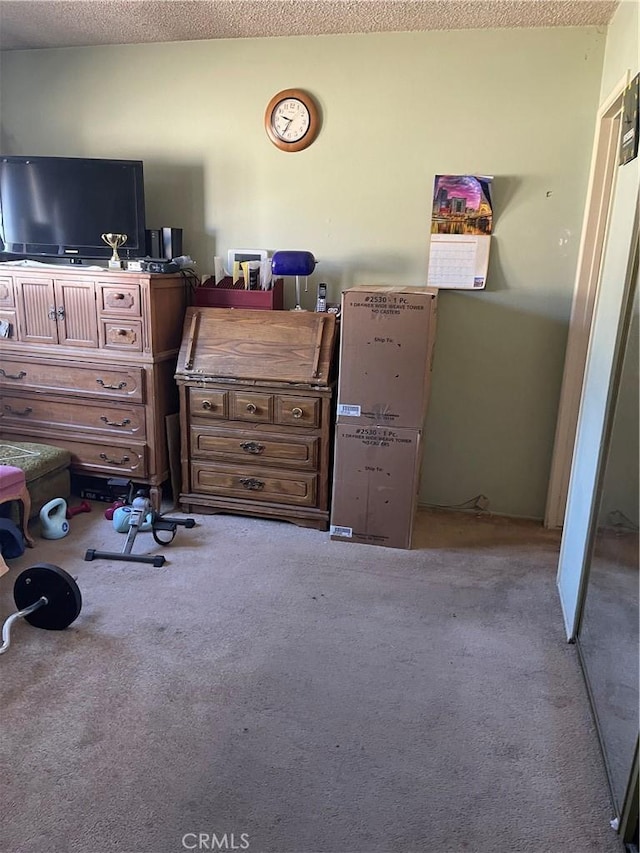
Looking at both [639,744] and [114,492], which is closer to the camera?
[639,744]

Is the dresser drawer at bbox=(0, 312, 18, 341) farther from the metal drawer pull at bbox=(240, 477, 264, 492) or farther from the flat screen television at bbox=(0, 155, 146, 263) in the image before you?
the metal drawer pull at bbox=(240, 477, 264, 492)

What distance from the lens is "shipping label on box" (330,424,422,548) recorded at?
2766mm

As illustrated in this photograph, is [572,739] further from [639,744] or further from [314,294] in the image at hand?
[314,294]

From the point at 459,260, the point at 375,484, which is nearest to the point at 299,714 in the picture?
the point at 375,484

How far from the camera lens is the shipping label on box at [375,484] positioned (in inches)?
109

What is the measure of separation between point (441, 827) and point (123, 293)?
2.53 metres

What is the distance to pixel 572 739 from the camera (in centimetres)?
174

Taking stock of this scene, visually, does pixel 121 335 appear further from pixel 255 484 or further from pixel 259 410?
pixel 255 484

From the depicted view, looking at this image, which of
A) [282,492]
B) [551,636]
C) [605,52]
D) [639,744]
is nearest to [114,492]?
[282,492]

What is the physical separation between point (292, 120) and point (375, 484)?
1919 mm

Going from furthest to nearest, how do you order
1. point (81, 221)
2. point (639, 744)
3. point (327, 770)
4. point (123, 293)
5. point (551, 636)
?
point (81, 221)
point (123, 293)
point (551, 636)
point (327, 770)
point (639, 744)

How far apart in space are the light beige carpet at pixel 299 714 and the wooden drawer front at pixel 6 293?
4.37ft

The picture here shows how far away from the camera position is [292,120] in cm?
307

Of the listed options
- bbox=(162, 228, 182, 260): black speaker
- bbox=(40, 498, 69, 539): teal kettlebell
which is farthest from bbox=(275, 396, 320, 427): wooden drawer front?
bbox=(40, 498, 69, 539): teal kettlebell
